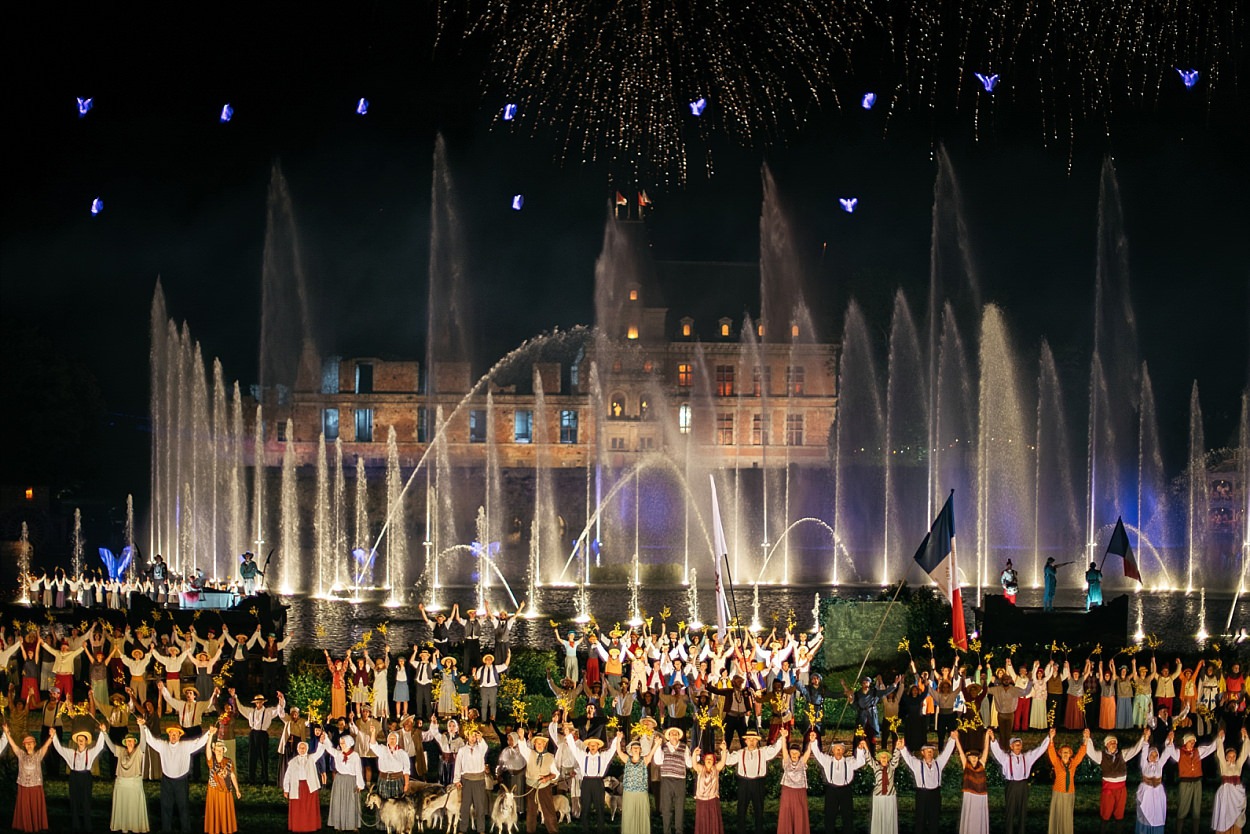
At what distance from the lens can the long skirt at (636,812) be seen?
14.8 metres

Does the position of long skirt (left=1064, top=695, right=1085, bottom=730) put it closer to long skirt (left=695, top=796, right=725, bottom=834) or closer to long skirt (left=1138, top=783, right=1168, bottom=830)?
long skirt (left=1138, top=783, right=1168, bottom=830)

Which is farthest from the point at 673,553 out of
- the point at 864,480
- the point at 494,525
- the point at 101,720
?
the point at 101,720

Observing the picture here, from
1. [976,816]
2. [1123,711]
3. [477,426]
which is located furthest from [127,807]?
[477,426]

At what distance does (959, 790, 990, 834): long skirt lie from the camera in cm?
1467

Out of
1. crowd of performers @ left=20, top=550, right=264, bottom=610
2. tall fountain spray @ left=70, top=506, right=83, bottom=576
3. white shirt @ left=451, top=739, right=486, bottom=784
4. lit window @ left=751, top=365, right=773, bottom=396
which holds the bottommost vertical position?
white shirt @ left=451, top=739, right=486, bottom=784

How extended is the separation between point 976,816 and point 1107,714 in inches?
226

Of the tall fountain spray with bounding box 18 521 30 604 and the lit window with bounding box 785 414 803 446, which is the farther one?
the lit window with bounding box 785 414 803 446

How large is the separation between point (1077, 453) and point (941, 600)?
42.8m

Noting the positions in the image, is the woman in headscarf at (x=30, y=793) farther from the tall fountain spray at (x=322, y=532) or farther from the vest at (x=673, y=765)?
the tall fountain spray at (x=322, y=532)

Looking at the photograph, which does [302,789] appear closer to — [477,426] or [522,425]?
[522,425]

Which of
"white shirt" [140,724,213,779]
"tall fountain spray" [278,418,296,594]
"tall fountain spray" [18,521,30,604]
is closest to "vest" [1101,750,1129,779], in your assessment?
"white shirt" [140,724,213,779]

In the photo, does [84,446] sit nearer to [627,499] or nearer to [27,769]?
[627,499]

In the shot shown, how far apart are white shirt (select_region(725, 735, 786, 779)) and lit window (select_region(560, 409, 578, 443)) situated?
216 ft

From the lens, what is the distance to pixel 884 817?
14727 millimetres
